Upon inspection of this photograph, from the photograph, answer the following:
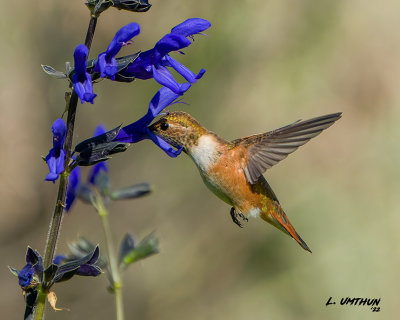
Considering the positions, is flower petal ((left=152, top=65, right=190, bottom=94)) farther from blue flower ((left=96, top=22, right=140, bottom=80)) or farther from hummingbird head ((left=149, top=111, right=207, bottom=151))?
hummingbird head ((left=149, top=111, right=207, bottom=151))

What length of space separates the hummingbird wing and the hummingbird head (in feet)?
0.64

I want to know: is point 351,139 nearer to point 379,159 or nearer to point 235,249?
point 379,159

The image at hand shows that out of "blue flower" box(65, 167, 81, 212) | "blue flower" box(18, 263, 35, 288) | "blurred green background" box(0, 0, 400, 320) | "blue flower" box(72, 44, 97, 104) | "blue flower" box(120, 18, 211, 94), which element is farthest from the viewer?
"blurred green background" box(0, 0, 400, 320)

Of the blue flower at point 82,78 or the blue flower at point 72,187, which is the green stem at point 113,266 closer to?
the blue flower at point 72,187

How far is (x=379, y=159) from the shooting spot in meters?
4.22

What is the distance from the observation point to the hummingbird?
2.07 metres

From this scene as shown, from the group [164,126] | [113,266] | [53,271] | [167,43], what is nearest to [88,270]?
[53,271]

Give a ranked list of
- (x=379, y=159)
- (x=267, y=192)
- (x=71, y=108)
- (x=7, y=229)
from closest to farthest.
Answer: (x=71, y=108), (x=267, y=192), (x=7, y=229), (x=379, y=159)

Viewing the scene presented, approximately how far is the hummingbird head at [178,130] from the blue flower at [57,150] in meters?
0.46

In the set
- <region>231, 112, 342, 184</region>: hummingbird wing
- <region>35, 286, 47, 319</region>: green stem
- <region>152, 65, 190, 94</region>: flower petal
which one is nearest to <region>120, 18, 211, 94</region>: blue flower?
<region>152, 65, 190, 94</region>: flower petal

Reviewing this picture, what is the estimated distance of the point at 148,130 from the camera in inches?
76.9

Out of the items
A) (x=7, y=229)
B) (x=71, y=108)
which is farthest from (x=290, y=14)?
(x=71, y=108)

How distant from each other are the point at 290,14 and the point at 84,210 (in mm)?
1899

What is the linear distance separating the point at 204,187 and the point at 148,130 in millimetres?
2019
